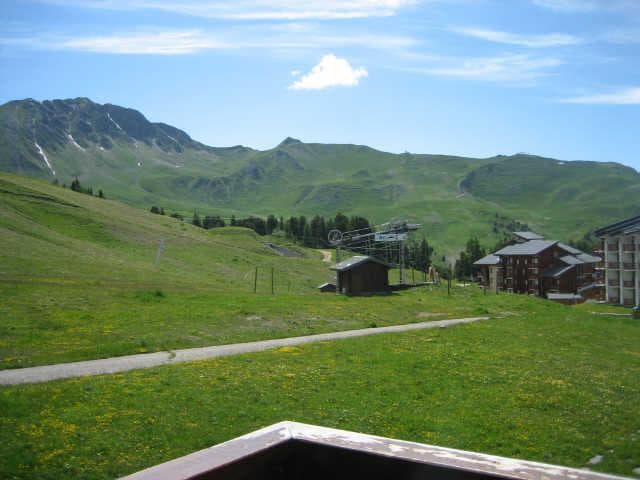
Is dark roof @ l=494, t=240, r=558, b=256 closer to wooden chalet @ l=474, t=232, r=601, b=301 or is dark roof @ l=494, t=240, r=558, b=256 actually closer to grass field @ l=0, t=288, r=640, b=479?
wooden chalet @ l=474, t=232, r=601, b=301

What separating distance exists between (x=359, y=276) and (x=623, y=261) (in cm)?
6636

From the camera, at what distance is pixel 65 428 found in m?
14.4

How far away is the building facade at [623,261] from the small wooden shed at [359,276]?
62.0 meters

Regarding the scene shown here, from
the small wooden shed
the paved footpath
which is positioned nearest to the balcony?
the paved footpath

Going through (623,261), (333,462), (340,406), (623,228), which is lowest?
(340,406)

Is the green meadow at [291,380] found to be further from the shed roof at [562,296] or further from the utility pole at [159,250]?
the shed roof at [562,296]

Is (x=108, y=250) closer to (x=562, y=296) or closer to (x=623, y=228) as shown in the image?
(x=562, y=296)

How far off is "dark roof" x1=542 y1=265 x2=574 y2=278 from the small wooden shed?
75.0 metres

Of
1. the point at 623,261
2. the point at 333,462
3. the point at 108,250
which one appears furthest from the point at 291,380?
the point at 623,261

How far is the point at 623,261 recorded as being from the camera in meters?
109

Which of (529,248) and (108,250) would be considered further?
(529,248)

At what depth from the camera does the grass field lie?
13.7 meters

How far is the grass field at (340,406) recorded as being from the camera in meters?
13.7

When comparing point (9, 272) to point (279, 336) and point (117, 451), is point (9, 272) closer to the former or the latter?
point (279, 336)
